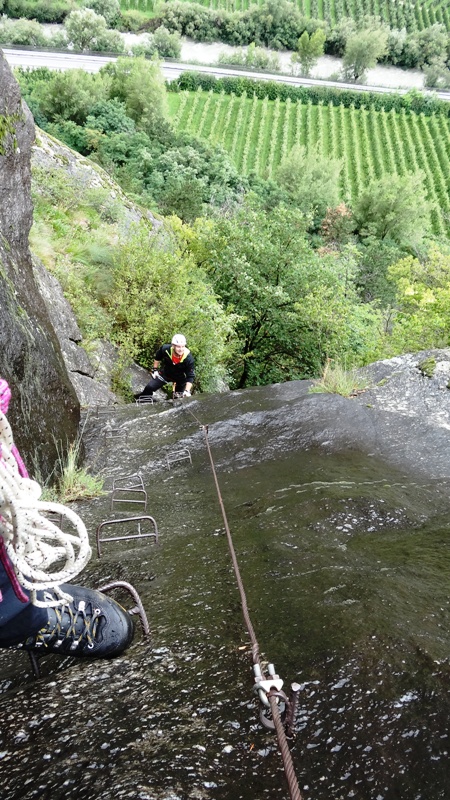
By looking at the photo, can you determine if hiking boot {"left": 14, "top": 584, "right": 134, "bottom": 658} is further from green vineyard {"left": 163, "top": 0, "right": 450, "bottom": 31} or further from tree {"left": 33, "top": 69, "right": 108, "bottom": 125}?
green vineyard {"left": 163, "top": 0, "right": 450, "bottom": 31}

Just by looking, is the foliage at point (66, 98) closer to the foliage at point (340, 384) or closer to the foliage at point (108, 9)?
the foliage at point (340, 384)

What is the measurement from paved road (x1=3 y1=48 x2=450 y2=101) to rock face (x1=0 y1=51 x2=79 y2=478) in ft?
159

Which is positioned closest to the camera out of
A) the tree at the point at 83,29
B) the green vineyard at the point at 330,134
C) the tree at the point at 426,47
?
the green vineyard at the point at 330,134

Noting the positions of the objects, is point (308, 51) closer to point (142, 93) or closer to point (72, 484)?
point (142, 93)

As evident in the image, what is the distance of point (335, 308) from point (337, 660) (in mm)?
14228

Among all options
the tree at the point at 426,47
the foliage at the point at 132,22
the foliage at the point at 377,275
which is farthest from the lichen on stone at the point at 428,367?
the tree at the point at 426,47

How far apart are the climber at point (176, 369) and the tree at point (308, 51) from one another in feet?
279

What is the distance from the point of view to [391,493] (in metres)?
4.51

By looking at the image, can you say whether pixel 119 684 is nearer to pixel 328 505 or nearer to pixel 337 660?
pixel 337 660

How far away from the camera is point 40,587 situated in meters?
2.02

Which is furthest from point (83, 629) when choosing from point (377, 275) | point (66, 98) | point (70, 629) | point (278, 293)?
point (377, 275)

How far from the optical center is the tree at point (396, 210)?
47.7 metres

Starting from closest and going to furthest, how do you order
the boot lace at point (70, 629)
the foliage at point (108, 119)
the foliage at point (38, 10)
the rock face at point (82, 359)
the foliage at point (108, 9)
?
1. the boot lace at point (70, 629)
2. the rock face at point (82, 359)
3. the foliage at point (108, 119)
4. the foliage at point (38, 10)
5. the foliage at point (108, 9)

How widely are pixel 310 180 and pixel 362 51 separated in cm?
4283
